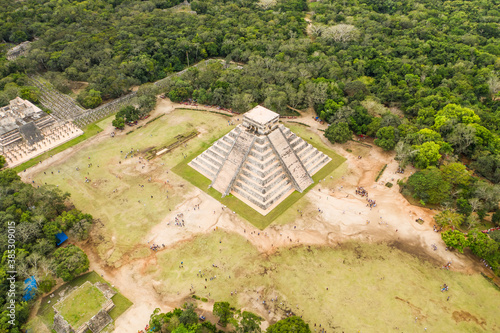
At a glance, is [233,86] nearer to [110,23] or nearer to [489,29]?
[110,23]

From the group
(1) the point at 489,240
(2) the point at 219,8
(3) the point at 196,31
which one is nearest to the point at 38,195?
(1) the point at 489,240

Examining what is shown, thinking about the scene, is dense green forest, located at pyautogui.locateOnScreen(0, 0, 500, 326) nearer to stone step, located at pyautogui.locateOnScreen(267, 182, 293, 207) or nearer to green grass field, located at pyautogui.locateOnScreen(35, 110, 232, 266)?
green grass field, located at pyautogui.locateOnScreen(35, 110, 232, 266)

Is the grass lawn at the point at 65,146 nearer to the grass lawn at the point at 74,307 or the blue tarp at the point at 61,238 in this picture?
the blue tarp at the point at 61,238

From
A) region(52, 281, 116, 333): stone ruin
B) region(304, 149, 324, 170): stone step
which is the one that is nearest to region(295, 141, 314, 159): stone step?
region(304, 149, 324, 170): stone step

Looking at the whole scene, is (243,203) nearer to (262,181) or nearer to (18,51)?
(262,181)

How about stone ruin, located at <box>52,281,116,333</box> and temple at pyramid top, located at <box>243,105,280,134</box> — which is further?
temple at pyramid top, located at <box>243,105,280,134</box>

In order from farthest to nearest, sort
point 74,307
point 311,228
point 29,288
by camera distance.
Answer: point 311,228, point 29,288, point 74,307

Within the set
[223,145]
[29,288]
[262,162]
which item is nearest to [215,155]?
[223,145]
